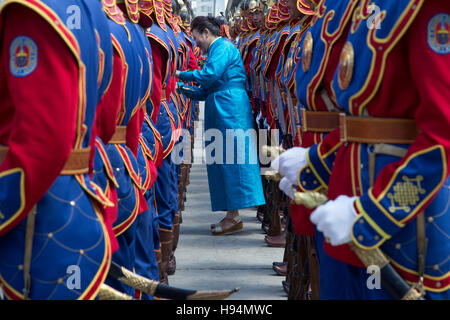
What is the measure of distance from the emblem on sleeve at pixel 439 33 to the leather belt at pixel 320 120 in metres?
0.74

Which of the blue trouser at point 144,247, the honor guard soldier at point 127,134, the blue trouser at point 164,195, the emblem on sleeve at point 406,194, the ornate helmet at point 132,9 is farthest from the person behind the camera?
the blue trouser at point 164,195

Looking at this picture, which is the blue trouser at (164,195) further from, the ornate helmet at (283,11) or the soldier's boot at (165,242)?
the ornate helmet at (283,11)

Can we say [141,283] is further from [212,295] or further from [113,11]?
[113,11]

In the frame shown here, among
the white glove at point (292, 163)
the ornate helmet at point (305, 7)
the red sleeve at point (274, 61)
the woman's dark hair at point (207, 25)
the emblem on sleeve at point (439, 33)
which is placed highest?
the woman's dark hair at point (207, 25)

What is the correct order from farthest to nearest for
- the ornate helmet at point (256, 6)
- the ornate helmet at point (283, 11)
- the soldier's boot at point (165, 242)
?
1. the ornate helmet at point (256, 6)
2. the ornate helmet at point (283, 11)
3. the soldier's boot at point (165, 242)

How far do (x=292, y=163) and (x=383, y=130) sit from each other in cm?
57

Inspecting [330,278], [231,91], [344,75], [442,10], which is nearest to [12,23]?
[344,75]

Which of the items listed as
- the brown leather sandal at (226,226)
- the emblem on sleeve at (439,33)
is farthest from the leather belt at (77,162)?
the brown leather sandal at (226,226)

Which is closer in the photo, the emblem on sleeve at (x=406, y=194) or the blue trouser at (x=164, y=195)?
the emblem on sleeve at (x=406, y=194)

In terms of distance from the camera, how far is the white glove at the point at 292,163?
2.40 meters

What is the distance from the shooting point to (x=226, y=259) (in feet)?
17.5

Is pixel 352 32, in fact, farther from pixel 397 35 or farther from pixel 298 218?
pixel 298 218

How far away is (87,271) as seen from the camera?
6.08 feet

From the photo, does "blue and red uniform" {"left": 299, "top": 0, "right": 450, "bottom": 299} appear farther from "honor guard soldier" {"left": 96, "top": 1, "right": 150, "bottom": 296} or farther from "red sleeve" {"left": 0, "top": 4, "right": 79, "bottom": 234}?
"honor guard soldier" {"left": 96, "top": 1, "right": 150, "bottom": 296}
